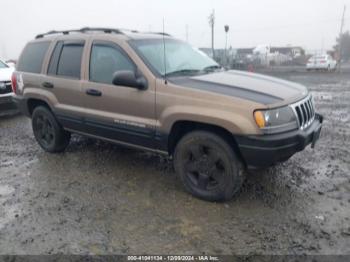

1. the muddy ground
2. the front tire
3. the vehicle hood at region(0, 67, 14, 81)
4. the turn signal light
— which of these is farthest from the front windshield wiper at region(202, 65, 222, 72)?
the vehicle hood at region(0, 67, 14, 81)

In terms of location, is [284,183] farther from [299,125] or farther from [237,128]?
[237,128]

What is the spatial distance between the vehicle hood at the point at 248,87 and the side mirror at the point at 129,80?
1.21 ft

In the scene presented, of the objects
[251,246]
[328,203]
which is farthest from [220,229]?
[328,203]

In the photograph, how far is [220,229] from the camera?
125 inches

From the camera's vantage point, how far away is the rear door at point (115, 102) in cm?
389

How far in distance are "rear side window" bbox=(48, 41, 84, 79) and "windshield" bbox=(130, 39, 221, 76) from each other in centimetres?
100

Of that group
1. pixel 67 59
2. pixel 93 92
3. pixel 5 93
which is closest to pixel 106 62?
pixel 93 92

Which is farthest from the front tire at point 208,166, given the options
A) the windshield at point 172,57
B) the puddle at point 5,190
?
the puddle at point 5,190

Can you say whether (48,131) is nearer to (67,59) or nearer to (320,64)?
(67,59)

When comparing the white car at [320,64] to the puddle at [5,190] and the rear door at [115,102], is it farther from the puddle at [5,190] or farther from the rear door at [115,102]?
the puddle at [5,190]

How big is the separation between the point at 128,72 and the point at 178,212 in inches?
66.4

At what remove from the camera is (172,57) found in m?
4.28

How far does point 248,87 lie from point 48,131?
138 inches

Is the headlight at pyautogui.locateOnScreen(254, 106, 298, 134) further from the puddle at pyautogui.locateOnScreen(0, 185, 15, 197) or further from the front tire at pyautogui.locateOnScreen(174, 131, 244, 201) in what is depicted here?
the puddle at pyautogui.locateOnScreen(0, 185, 15, 197)
